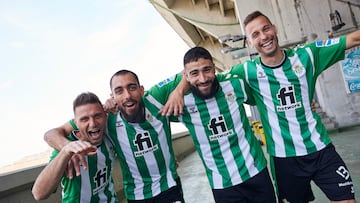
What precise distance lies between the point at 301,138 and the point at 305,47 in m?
0.79

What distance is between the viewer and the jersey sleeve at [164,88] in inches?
103

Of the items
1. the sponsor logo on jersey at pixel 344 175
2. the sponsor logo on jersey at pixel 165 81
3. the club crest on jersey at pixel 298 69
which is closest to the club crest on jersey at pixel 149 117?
the sponsor logo on jersey at pixel 165 81

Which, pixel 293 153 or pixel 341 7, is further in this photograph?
pixel 341 7

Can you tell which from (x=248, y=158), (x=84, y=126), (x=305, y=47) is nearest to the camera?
(x=84, y=126)

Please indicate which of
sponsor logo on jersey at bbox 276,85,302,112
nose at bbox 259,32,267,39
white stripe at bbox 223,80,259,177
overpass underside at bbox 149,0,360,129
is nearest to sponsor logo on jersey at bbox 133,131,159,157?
white stripe at bbox 223,80,259,177

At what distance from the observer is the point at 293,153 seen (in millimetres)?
2311

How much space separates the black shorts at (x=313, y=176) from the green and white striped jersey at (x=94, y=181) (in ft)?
4.71

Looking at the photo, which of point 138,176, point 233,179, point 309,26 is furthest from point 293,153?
point 309,26

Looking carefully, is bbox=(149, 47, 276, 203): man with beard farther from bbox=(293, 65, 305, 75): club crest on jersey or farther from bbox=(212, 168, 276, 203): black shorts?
bbox=(293, 65, 305, 75): club crest on jersey

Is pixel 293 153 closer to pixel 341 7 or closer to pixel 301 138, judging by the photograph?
pixel 301 138

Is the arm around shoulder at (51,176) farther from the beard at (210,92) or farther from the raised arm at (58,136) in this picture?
the beard at (210,92)

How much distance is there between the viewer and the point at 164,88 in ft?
8.82

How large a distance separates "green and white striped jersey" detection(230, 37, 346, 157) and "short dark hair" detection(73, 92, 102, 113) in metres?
1.38

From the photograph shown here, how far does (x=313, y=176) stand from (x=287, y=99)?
26.1 inches
